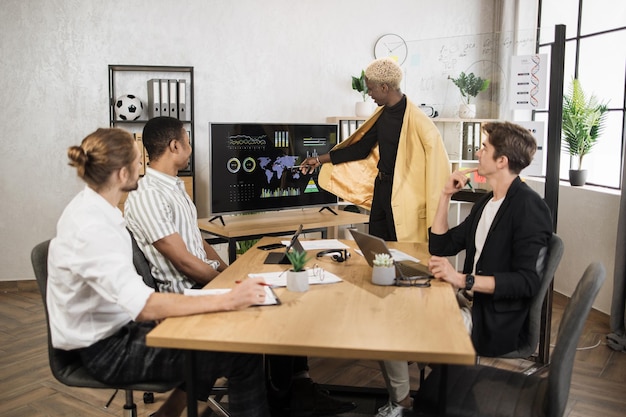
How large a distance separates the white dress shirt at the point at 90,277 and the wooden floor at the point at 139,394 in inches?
44.6

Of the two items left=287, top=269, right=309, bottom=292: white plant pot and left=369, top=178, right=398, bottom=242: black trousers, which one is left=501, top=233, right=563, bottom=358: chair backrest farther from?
left=369, top=178, right=398, bottom=242: black trousers

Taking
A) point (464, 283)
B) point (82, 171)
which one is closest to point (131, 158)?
point (82, 171)

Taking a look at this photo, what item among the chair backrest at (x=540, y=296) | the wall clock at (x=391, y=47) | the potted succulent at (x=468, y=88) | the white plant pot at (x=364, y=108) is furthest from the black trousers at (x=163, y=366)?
the wall clock at (x=391, y=47)

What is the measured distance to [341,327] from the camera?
1.85 metres

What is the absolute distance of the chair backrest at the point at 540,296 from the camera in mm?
2393

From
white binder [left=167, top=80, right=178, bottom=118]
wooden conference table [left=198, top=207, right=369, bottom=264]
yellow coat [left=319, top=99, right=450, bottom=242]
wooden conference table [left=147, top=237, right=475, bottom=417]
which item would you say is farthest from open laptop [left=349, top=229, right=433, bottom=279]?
white binder [left=167, top=80, right=178, bottom=118]

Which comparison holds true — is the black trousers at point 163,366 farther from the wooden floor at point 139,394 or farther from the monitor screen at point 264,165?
the monitor screen at point 264,165

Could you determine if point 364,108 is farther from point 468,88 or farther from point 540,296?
point 540,296

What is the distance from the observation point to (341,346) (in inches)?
67.0

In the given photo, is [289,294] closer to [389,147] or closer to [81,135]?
[389,147]

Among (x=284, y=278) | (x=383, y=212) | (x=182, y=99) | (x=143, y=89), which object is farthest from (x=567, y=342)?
(x=143, y=89)

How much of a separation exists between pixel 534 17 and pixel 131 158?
4.58m

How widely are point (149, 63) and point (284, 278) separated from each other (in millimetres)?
3457

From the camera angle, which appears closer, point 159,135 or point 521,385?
point 521,385
